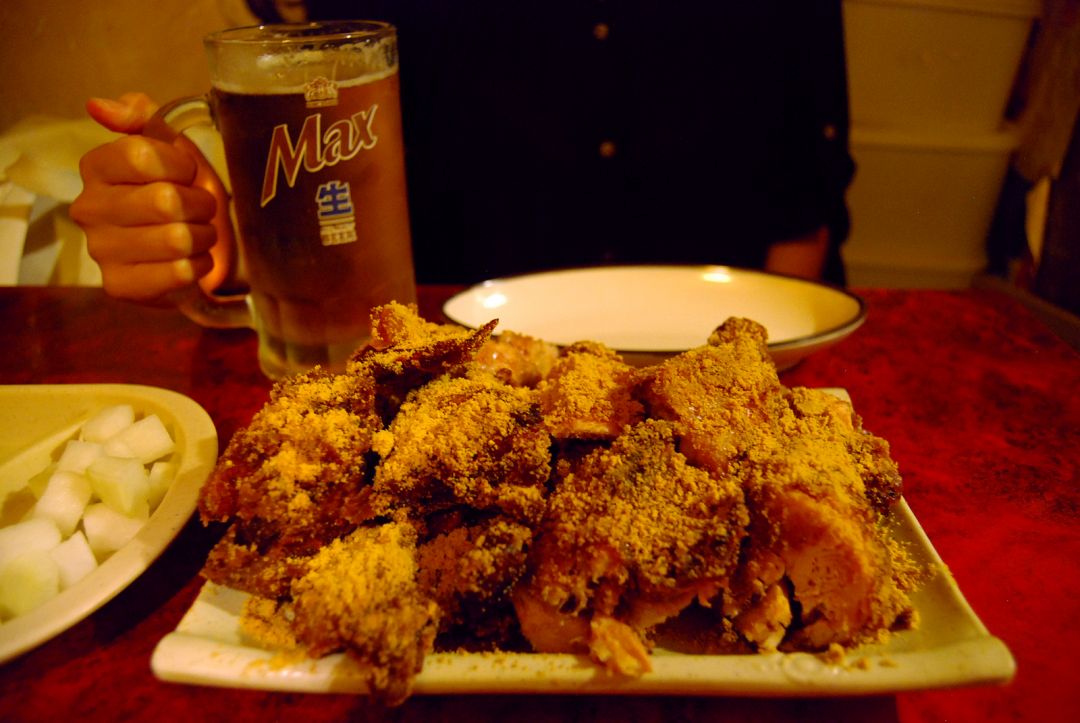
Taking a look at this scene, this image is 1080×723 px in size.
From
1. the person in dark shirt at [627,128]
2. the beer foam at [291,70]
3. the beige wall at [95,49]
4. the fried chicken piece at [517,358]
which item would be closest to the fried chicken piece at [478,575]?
the fried chicken piece at [517,358]

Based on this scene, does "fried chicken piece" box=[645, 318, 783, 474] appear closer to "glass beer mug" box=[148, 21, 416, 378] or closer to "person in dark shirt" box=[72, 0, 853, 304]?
"glass beer mug" box=[148, 21, 416, 378]

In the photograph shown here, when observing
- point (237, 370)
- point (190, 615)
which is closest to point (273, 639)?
point (190, 615)

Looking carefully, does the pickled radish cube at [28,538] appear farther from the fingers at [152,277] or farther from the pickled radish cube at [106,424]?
the fingers at [152,277]

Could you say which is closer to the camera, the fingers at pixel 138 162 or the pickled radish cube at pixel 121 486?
the pickled radish cube at pixel 121 486

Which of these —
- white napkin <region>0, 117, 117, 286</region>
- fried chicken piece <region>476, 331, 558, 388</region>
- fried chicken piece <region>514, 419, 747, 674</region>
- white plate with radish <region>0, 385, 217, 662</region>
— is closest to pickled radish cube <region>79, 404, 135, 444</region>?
white plate with radish <region>0, 385, 217, 662</region>

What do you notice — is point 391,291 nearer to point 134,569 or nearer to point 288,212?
point 288,212

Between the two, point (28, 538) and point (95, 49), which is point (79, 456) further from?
point (95, 49)
